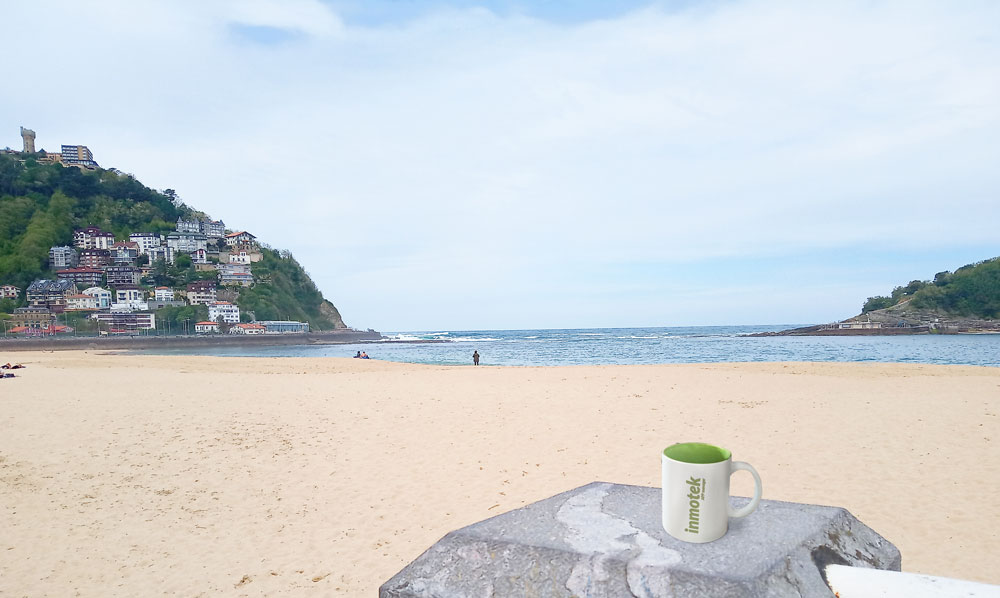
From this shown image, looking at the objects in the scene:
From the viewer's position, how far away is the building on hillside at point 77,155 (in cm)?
14750

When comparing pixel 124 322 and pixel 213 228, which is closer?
pixel 124 322

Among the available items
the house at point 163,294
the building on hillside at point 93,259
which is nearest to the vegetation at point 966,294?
the house at point 163,294

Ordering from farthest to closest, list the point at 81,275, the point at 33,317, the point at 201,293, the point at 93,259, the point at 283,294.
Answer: the point at 283,294
the point at 201,293
the point at 93,259
the point at 81,275
the point at 33,317

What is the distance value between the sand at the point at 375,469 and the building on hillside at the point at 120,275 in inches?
4428

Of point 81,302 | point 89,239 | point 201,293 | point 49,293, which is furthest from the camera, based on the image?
point 89,239

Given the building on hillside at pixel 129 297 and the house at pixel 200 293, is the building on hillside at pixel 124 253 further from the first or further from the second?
Answer: the house at pixel 200 293

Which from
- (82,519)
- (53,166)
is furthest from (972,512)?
(53,166)

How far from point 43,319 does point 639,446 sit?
387 feet

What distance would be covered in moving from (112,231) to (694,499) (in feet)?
491

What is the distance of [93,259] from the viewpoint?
10856 cm

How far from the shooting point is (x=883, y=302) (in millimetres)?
127188

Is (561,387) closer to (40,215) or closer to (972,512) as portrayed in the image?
(972,512)

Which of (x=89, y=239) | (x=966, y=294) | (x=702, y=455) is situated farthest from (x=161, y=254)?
(x=966, y=294)

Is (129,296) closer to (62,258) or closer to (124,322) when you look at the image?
(124,322)
